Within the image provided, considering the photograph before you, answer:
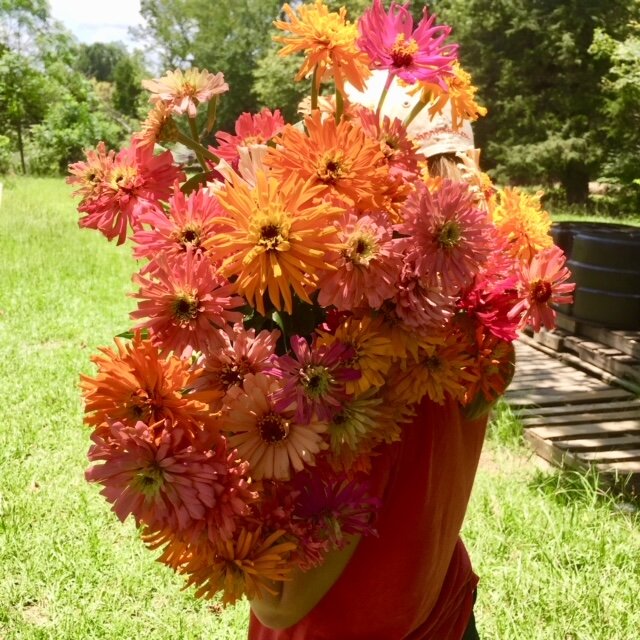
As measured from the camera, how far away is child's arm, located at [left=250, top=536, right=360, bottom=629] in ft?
3.29

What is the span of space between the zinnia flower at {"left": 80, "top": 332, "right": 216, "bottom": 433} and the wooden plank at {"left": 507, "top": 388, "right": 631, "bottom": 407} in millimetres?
4227

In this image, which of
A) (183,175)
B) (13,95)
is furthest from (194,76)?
(13,95)

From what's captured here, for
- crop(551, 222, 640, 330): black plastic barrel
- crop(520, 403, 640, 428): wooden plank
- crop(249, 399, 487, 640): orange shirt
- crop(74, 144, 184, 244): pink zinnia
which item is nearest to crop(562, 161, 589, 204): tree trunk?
crop(551, 222, 640, 330): black plastic barrel

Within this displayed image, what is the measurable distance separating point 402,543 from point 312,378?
45cm

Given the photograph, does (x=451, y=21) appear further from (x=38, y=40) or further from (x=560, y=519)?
(x=560, y=519)

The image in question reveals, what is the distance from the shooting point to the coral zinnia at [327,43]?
89 centimetres

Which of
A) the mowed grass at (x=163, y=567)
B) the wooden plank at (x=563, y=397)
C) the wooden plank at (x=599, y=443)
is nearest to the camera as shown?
the mowed grass at (x=163, y=567)

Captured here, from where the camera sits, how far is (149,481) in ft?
2.46

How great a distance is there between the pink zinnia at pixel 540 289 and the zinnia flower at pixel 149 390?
0.42 metres

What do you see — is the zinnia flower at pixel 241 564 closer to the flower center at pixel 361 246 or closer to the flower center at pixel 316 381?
the flower center at pixel 316 381

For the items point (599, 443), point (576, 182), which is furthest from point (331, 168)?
point (576, 182)

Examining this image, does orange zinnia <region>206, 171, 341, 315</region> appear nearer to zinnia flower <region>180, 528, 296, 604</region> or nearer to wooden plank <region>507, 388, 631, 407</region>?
zinnia flower <region>180, 528, 296, 604</region>

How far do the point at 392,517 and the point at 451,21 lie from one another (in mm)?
22914

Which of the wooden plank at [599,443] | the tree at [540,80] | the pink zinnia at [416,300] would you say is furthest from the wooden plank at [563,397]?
the tree at [540,80]
